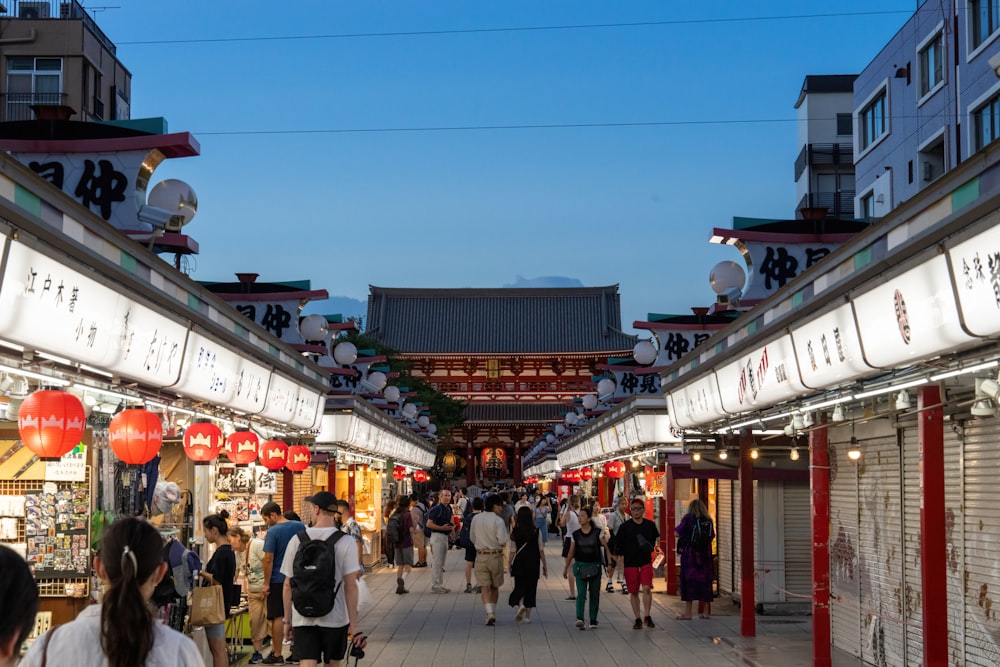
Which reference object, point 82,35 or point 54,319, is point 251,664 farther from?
point 82,35

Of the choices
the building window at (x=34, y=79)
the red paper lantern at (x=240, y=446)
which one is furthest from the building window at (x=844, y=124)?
the red paper lantern at (x=240, y=446)

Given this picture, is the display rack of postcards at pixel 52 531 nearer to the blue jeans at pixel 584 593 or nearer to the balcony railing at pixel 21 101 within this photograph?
the blue jeans at pixel 584 593

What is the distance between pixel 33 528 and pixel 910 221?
824 cm

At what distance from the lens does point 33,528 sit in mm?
11820

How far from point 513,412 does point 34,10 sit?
4435 centimetres

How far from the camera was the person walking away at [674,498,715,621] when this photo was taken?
17.8 m

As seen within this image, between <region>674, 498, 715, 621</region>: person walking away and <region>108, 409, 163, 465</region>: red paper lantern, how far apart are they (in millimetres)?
9614

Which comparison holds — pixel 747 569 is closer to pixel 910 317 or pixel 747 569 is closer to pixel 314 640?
pixel 314 640

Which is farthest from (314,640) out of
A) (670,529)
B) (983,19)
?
(983,19)

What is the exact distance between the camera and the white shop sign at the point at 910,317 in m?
7.02

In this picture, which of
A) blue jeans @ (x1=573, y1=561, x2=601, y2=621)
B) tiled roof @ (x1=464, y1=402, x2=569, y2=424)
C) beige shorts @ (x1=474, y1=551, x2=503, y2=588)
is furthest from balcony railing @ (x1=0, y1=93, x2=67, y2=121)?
tiled roof @ (x1=464, y1=402, x2=569, y2=424)

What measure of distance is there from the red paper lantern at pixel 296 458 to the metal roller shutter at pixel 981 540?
1005 cm

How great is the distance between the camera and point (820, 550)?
1276 cm

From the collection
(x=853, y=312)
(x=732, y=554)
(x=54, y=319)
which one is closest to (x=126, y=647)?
(x=54, y=319)
